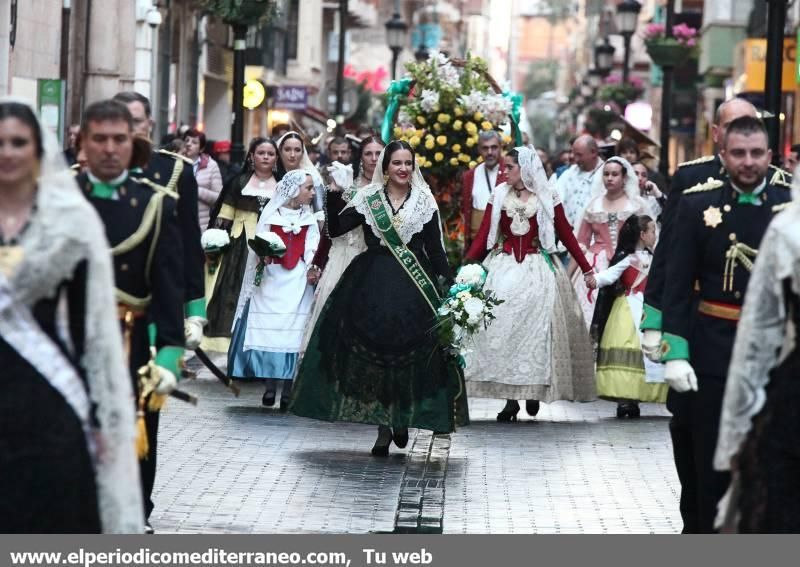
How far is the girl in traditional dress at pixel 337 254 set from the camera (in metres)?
13.9

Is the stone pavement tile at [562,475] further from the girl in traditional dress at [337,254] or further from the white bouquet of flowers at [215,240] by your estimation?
the white bouquet of flowers at [215,240]

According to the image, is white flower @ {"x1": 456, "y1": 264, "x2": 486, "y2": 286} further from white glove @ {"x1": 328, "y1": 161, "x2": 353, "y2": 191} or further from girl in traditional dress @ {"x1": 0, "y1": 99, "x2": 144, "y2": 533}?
girl in traditional dress @ {"x1": 0, "y1": 99, "x2": 144, "y2": 533}

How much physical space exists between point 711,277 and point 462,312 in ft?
14.5

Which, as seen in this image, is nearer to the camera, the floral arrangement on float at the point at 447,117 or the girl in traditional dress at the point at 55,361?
the girl in traditional dress at the point at 55,361

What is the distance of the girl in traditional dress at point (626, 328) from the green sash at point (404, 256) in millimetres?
3396

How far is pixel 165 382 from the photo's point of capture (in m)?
7.33

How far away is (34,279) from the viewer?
19.9 feet

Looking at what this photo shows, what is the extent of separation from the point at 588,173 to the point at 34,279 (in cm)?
1484

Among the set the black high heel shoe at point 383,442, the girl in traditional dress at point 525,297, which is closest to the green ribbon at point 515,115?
the girl in traditional dress at point 525,297
